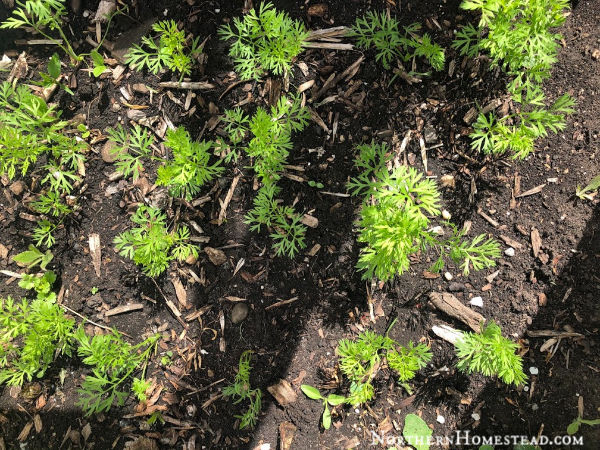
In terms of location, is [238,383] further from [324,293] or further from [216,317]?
[324,293]

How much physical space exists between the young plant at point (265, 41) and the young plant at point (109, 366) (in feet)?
6.49

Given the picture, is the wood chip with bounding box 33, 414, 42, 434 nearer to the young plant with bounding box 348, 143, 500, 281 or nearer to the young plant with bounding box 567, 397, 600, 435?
the young plant with bounding box 348, 143, 500, 281

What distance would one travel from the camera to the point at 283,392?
113 inches

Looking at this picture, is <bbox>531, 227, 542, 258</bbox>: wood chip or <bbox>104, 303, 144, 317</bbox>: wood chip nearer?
<bbox>531, 227, 542, 258</bbox>: wood chip

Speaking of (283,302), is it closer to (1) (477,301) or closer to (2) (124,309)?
(2) (124,309)

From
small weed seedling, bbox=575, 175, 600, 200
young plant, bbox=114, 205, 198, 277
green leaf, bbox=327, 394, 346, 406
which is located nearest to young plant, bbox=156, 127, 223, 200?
young plant, bbox=114, 205, 198, 277

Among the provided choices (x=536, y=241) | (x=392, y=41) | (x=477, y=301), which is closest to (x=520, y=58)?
(x=392, y=41)

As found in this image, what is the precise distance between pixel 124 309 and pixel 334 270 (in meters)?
1.52

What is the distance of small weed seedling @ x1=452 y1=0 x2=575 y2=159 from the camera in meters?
2.42

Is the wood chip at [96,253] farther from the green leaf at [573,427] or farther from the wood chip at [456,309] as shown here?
the green leaf at [573,427]

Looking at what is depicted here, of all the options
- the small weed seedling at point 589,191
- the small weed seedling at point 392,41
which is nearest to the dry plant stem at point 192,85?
the small weed seedling at point 392,41

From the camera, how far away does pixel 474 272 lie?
113 inches

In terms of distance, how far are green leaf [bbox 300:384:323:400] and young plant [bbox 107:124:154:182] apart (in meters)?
1.84

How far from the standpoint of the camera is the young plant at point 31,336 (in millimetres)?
2916
